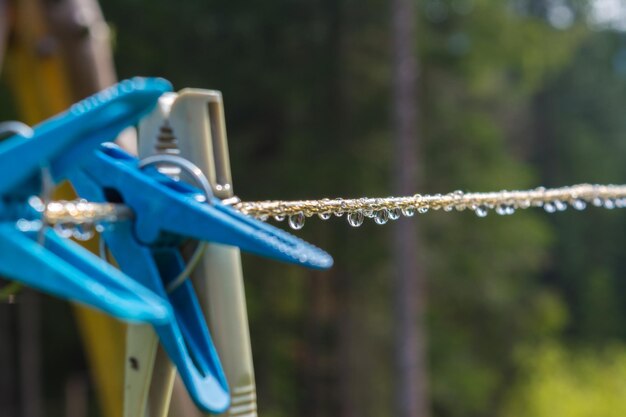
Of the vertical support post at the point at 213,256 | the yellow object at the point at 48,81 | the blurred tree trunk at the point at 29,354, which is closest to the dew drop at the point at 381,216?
the vertical support post at the point at 213,256

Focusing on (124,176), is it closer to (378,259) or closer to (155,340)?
(155,340)

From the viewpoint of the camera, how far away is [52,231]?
436mm

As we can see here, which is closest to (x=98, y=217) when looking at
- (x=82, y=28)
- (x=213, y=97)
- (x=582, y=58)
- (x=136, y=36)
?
(x=213, y=97)

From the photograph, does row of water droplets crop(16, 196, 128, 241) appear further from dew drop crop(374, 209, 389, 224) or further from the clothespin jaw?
dew drop crop(374, 209, 389, 224)

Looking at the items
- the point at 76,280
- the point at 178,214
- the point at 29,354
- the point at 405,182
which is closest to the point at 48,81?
the point at 178,214

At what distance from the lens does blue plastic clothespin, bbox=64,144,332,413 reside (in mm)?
501

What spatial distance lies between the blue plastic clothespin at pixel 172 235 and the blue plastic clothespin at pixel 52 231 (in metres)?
0.09

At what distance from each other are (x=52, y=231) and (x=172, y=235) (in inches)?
5.2

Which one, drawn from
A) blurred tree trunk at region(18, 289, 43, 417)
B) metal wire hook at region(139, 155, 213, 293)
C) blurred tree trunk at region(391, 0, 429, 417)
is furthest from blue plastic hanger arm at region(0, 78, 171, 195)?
blurred tree trunk at region(18, 289, 43, 417)

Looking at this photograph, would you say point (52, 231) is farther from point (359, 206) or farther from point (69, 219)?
point (359, 206)

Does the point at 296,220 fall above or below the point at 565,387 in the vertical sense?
above

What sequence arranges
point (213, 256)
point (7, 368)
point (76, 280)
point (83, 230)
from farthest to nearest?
point (7, 368)
point (213, 256)
point (83, 230)
point (76, 280)

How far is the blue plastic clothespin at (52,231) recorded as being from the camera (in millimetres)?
375

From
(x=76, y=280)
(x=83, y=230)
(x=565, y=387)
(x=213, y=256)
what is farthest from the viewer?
(x=565, y=387)
